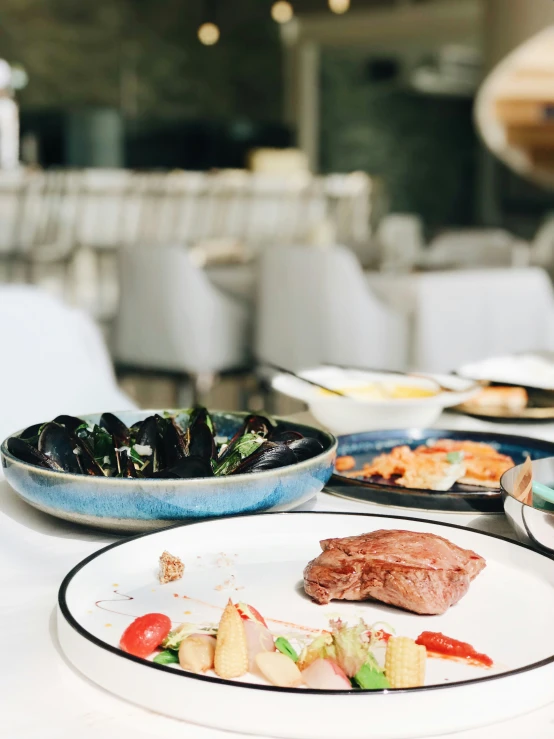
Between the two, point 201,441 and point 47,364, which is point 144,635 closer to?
point 201,441

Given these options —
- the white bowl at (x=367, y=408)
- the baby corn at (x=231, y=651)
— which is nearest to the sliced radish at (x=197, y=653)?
the baby corn at (x=231, y=651)

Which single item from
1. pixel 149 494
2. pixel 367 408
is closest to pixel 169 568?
pixel 149 494

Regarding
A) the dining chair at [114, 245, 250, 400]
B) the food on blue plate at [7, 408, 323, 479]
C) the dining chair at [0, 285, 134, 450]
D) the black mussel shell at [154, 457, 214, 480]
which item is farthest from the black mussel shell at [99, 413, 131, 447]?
the dining chair at [114, 245, 250, 400]

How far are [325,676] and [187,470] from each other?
255mm

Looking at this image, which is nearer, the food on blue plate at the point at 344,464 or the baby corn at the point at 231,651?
the baby corn at the point at 231,651

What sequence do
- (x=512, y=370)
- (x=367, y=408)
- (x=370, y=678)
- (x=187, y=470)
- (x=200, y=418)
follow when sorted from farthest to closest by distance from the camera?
1. (x=512, y=370)
2. (x=367, y=408)
3. (x=200, y=418)
4. (x=187, y=470)
5. (x=370, y=678)

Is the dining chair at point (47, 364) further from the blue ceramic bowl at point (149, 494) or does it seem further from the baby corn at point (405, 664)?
the baby corn at point (405, 664)

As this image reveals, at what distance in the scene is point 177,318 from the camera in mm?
3461

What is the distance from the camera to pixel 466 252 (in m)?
5.20

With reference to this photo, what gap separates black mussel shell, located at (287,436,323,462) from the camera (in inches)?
28.3

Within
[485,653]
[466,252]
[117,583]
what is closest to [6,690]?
[117,583]

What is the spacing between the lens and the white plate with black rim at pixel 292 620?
1.30 ft

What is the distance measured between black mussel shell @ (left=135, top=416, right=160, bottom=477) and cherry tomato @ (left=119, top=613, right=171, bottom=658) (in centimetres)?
24

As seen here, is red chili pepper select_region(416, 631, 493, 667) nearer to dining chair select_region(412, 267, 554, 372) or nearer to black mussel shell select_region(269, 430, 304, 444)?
black mussel shell select_region(269, 430, 304, 444)
